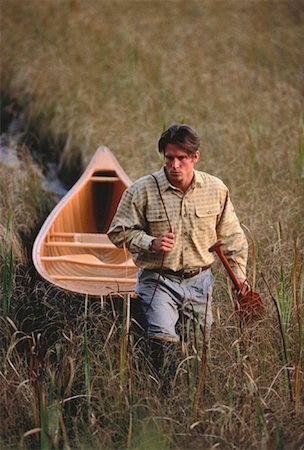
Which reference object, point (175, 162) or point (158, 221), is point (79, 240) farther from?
point (175, 162)

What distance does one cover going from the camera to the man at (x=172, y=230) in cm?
348

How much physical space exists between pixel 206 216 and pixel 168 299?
37cm

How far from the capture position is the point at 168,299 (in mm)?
3535

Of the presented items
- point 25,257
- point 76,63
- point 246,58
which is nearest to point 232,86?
point 246,58

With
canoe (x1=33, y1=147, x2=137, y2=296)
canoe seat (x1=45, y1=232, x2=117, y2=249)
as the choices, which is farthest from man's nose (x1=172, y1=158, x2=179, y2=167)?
canoe seat (x1=45, y1=232, x2=117, y2=249)

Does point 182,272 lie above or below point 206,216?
below

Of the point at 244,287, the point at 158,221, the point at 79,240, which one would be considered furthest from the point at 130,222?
A: the point at 79,240

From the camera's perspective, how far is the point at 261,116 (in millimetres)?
7590

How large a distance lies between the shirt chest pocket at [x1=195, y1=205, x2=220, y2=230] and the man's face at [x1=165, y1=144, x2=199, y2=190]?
0.15m

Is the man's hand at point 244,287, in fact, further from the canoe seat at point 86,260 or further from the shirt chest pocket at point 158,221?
the canoe seat at point 86,260

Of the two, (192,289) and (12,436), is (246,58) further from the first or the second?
(12,436)

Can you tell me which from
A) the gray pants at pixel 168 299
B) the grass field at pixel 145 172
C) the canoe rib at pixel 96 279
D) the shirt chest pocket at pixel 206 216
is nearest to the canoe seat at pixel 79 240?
the grass field at pixel 145 172

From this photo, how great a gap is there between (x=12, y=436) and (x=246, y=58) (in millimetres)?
6834

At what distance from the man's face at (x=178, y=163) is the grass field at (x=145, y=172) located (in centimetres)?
37
